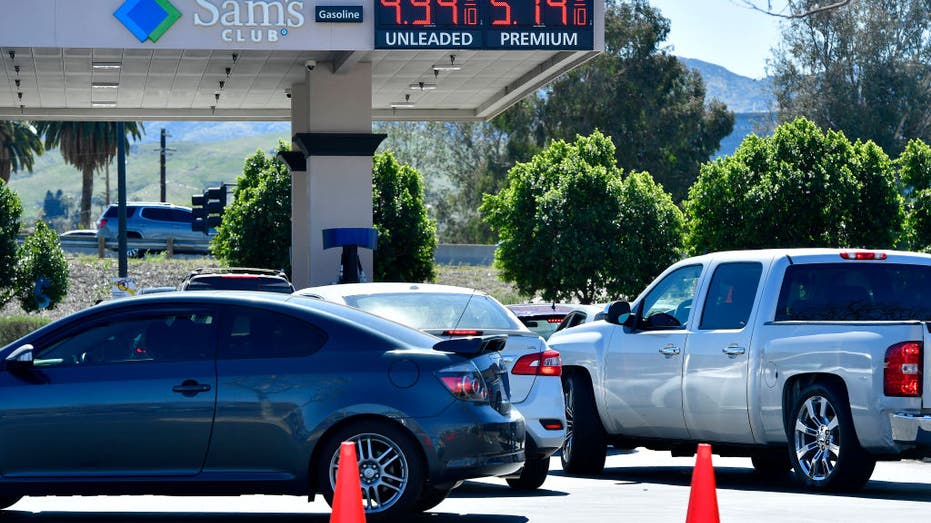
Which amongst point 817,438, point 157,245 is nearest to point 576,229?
point 157,245

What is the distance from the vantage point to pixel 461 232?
266 ft

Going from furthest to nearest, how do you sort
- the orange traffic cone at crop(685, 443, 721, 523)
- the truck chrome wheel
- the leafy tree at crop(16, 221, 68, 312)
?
the leafy tree at crop(16, 221, 68, 312), the truck chrome wheel, the orange traffic cone at crop(685, 443, 721, 523)

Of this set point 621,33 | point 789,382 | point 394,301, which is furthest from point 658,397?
point 621,33

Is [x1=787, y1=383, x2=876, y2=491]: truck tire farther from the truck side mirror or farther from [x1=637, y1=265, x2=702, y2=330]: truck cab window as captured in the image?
the truck side mirror

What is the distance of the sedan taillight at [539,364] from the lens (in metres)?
12.1

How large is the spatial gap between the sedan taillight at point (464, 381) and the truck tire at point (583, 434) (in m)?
4.43

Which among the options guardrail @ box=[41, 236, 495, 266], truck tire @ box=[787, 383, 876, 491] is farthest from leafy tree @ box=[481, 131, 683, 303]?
truck tire @ box=[787, 383, 876, 491]

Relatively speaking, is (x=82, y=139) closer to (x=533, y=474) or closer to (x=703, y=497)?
(x=533, y=474)

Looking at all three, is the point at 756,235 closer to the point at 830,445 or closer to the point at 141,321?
the point at 830,445

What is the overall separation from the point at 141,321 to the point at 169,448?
87 cm

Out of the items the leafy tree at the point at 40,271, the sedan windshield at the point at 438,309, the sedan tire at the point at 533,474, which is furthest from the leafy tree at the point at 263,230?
the sedan tire at the point at 533,474

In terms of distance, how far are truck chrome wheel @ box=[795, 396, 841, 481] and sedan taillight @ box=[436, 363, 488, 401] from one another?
3.17 metres

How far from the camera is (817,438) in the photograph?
38.4 ft

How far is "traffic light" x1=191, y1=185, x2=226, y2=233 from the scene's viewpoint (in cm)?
3566
